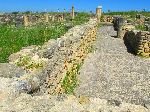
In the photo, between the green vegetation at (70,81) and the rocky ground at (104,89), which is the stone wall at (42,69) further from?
the rocky ground at (104,89)

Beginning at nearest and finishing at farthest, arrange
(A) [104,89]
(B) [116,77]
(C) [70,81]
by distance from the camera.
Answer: (C) [70,81] < (A) [104,89] < (B) [116,77]

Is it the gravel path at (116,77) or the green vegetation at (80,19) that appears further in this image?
the green vegetation at (80,19)

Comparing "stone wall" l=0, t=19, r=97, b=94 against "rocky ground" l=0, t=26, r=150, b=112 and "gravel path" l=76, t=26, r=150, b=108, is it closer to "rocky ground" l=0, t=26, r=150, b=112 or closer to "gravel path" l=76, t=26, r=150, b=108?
"rocky ground" l=0, t=26, r=150, b=112

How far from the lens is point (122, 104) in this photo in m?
4.40

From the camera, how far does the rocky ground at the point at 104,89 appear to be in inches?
166

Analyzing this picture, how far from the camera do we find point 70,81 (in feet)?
37.7

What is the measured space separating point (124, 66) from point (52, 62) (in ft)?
28.1

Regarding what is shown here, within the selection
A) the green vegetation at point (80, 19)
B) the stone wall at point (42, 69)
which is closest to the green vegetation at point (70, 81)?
the stone wall at point (42, 69)

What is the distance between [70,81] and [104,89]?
1.11m

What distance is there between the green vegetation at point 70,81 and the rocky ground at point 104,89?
0.19m

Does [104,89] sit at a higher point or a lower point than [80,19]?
higher

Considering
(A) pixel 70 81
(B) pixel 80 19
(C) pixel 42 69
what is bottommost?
(B) pixel 80 19

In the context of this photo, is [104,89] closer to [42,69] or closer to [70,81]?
[70,81]

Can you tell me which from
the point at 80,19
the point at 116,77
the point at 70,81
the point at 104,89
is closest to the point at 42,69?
the point at 70,81
